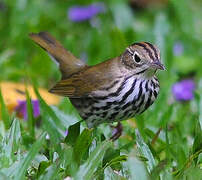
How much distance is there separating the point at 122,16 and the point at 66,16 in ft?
2.31

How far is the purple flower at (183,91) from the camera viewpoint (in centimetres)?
652

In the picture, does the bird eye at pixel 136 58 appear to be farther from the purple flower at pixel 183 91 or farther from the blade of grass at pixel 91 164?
the purple flower at pixel 183 91

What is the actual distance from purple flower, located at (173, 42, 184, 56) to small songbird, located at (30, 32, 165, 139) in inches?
98.8

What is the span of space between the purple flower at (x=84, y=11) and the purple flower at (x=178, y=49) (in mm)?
1098

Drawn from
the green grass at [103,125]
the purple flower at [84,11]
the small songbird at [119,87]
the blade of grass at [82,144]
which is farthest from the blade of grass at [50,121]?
the purple flower at [84,11]

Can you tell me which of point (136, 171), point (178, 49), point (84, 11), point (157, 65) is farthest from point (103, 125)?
point (84, 11)

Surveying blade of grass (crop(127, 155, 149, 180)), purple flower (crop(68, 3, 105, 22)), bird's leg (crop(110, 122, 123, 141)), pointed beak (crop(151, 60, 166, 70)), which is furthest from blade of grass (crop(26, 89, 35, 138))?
purple flower (crop(68, 3, 105, 22))

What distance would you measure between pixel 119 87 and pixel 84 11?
358 centimetres

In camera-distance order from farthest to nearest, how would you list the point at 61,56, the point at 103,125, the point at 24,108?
the point at 24,108 < the point at 61,56 < the point at 103,125

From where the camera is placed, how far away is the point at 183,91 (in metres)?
6.59

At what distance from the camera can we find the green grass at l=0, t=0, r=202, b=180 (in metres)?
4.06

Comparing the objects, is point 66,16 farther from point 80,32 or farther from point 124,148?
point 124,148

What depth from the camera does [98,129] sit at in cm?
532

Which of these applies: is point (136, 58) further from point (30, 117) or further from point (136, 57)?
point (30, 117)
